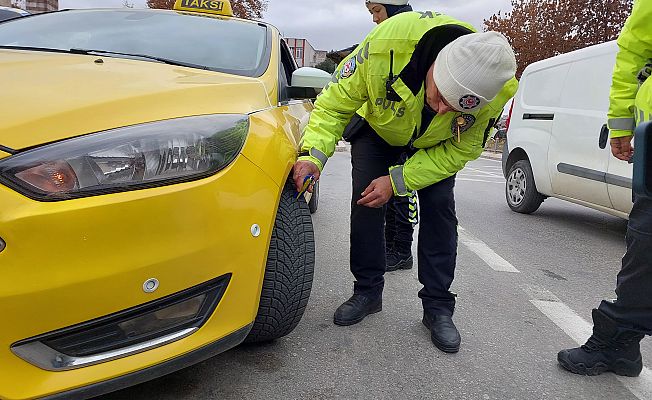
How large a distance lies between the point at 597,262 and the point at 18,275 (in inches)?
149

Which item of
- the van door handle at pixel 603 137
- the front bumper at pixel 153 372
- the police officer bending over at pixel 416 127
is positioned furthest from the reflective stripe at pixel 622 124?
the van door handle at pixel 603 137

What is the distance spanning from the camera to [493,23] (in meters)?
27.1

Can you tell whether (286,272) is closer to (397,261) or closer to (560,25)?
(397,261)

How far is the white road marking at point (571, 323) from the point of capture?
2020 millimetres

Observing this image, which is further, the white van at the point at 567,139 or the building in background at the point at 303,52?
the building in background at the point at 303,52

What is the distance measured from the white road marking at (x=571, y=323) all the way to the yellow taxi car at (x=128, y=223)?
1.38 metres

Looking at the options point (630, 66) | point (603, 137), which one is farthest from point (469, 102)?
point (603, 137)

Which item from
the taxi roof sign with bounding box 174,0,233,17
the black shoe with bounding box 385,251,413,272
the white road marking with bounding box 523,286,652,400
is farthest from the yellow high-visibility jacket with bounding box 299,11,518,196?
the taxi roof sign with bounding box 174,0,233,17

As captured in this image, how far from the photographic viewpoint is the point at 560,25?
77.5ft

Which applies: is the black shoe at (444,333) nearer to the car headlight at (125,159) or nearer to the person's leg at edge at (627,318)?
the person's leg at edge at (627,318)

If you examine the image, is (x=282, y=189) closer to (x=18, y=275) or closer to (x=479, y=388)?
(x=18, y=275)

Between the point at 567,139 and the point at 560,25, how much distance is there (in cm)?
2181

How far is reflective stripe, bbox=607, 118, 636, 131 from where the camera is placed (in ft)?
6.77

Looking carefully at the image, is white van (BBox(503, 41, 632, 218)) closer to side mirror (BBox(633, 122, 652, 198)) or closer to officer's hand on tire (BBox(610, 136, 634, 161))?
officer's hand on tire (BBox(610, 136, 634, 161))
